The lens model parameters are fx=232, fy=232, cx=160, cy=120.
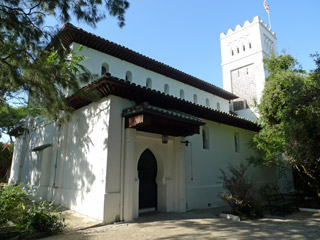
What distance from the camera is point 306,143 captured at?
9398mm

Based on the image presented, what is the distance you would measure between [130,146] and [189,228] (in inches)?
127

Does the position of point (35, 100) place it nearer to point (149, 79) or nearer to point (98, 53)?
point (98, 53)

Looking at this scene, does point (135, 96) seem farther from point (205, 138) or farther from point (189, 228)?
point (205, 138)

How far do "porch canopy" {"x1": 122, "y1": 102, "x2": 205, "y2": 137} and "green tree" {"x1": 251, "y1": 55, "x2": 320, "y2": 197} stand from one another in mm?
3944

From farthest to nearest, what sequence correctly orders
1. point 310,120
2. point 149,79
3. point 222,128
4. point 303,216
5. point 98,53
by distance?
point 149,79, point 222,128, point 98,53, point 310,120, point 303,216

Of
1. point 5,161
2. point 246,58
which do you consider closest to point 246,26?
point 246,58

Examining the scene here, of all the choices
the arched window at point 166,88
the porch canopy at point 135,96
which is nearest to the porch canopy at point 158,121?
the porch canopy at point 135,96

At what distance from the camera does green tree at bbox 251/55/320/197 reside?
8.57 metres

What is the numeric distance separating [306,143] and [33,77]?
9976mm

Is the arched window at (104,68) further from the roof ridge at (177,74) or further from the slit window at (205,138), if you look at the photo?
the slit window at (205,138)

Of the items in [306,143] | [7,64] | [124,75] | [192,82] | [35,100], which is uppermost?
[192,82]

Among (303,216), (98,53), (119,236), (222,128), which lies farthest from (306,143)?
(98,53)

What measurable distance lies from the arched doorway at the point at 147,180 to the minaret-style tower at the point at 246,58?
50.5ft

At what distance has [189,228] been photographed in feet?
22.1
